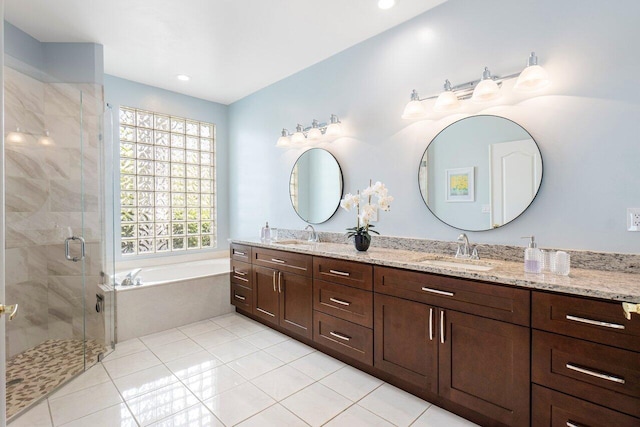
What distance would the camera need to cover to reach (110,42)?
116 inches

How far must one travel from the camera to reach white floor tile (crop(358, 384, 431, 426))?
1860mm

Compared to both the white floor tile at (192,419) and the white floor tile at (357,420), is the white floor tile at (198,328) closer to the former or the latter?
the white floor tile at (192,419)

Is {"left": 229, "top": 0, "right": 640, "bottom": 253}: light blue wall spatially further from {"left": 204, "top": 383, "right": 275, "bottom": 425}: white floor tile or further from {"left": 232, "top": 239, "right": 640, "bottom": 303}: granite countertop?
{"left": 204, "top": 383, "right": 275, "bottom": 425}: white floor tile

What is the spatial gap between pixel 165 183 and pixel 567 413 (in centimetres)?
429

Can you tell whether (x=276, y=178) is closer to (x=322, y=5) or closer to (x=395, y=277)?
(x=322, y=5)

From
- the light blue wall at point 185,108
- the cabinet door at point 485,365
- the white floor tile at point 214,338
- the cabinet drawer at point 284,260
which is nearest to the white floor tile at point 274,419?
the cabinet door at point 485,365

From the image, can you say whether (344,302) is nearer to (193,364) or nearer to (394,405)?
(394,405)

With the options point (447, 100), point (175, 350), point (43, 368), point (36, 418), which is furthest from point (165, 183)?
point (447, 100)

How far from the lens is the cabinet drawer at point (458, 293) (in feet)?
5.17

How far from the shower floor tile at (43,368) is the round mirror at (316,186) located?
2228 mm

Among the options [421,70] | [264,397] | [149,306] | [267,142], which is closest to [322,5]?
[421,70]

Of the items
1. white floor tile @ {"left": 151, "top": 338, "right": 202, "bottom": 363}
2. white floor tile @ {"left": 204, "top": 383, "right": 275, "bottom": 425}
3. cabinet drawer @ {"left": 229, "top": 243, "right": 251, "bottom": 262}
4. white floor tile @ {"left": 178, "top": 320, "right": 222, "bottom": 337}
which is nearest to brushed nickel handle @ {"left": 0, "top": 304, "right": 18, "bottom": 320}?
white floor tile @ {"left": 204, "top": 383, "right": 275, "bottom": 425}

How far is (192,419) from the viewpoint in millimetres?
1850

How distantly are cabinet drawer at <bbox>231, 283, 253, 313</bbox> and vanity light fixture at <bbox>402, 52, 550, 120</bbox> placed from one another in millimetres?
2317
